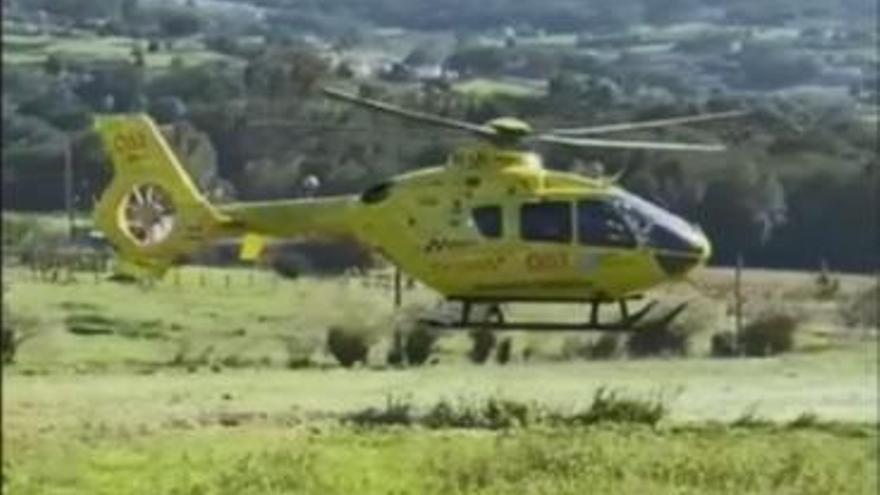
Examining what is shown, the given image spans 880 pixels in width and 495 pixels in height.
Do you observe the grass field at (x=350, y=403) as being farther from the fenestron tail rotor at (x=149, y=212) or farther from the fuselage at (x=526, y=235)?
the fenestron tail rotor at (x=149, y=212)

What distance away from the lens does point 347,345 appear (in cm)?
4150

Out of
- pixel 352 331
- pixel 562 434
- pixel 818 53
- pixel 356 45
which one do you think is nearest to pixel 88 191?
pixel 352 331

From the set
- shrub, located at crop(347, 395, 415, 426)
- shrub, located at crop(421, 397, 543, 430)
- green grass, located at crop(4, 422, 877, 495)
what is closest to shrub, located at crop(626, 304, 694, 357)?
shrub, located at crop(347, 395, 415, 426)

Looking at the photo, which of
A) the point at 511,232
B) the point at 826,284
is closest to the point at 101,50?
the point at 511,232

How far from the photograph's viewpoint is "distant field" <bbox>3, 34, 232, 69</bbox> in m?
3.90

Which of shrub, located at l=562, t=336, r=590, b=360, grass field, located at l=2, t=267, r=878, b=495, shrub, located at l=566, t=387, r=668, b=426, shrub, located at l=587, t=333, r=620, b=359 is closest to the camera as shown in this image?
grass field, located at l=2, t=267, r=878, b=495

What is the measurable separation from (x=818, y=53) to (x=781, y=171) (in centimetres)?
676

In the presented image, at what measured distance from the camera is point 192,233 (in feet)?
85.3

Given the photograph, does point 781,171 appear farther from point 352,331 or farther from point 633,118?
point 352,331

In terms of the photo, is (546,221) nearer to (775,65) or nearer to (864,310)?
(864,310)

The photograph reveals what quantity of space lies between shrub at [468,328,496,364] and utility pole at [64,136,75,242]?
7.69 metres

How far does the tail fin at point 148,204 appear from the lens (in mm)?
25438

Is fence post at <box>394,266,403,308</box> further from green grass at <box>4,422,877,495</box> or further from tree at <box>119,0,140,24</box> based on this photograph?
green grass at <box>4,422,877,495</box>

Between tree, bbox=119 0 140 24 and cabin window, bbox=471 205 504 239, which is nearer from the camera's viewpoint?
tree, bbox=119 0 140 24
